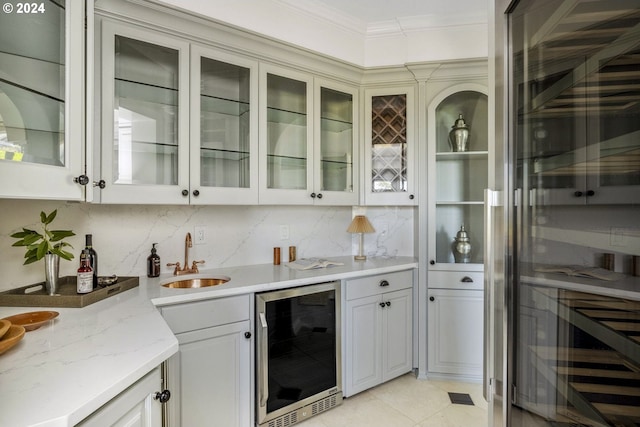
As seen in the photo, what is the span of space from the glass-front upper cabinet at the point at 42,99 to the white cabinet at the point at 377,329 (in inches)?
65.1

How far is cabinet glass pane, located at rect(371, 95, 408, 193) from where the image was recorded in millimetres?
2648

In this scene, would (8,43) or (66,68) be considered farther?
(66,68)

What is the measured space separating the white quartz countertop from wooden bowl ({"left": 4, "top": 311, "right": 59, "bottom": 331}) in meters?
0.03

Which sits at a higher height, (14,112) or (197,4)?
(197,4)

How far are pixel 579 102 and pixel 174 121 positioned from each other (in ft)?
6.06

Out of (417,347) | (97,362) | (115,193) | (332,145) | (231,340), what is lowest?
(417,347)

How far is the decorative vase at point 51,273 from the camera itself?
146 cm

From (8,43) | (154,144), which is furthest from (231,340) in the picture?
(8,43)

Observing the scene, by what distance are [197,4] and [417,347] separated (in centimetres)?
272

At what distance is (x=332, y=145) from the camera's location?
2.54 m

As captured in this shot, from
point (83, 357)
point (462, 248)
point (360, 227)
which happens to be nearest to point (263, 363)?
point (83, 357)

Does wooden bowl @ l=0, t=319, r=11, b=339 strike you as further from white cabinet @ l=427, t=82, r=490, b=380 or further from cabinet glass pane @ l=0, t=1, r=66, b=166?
white cabinet @ l=427, t=82, r=490, b=380

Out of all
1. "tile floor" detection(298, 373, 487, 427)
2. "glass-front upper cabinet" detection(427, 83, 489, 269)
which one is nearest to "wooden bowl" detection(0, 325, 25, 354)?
"tile floor" detection(298, 373, 487, 427)

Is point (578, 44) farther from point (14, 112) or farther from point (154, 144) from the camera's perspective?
point (154, 144)
